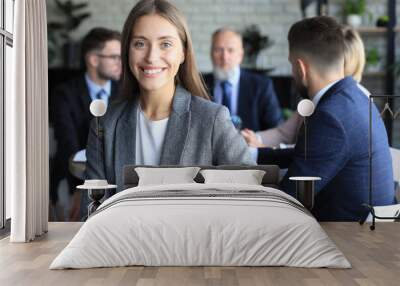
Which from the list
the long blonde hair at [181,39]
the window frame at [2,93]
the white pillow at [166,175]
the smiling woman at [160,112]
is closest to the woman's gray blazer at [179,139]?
the smiling woman at [160,112]

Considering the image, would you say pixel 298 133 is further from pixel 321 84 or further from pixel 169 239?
pixel 169 239

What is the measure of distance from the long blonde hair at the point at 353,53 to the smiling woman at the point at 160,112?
4.51 ft

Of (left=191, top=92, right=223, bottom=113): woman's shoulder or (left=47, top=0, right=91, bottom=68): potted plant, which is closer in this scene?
(left=191, top=92, right=223, bottom=113): woman's shoulder

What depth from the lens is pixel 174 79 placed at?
23.6 feet

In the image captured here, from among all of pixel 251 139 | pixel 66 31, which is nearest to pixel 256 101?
pixel 251 139

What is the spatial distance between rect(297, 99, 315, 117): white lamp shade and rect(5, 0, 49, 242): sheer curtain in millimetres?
2518

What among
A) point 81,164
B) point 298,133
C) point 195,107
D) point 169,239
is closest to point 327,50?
point 298,133

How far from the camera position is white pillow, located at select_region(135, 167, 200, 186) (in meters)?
6.73

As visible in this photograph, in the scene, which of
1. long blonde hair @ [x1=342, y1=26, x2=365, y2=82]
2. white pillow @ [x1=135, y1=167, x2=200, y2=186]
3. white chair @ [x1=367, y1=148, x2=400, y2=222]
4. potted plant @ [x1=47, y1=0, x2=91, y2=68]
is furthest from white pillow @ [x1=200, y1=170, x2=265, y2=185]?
potted plant @ [x1=47, y1=0, x2=91, y2=68]

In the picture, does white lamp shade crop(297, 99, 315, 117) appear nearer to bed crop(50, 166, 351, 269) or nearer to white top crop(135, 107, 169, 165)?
white top crop(135, 107, 169, 165)

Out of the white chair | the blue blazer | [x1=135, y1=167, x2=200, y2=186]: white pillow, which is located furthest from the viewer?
the white chair

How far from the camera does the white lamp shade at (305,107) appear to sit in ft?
23.0

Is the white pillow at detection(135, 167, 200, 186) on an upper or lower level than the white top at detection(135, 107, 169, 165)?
lower

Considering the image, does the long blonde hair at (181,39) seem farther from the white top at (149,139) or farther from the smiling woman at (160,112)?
the white top at (149,139)
